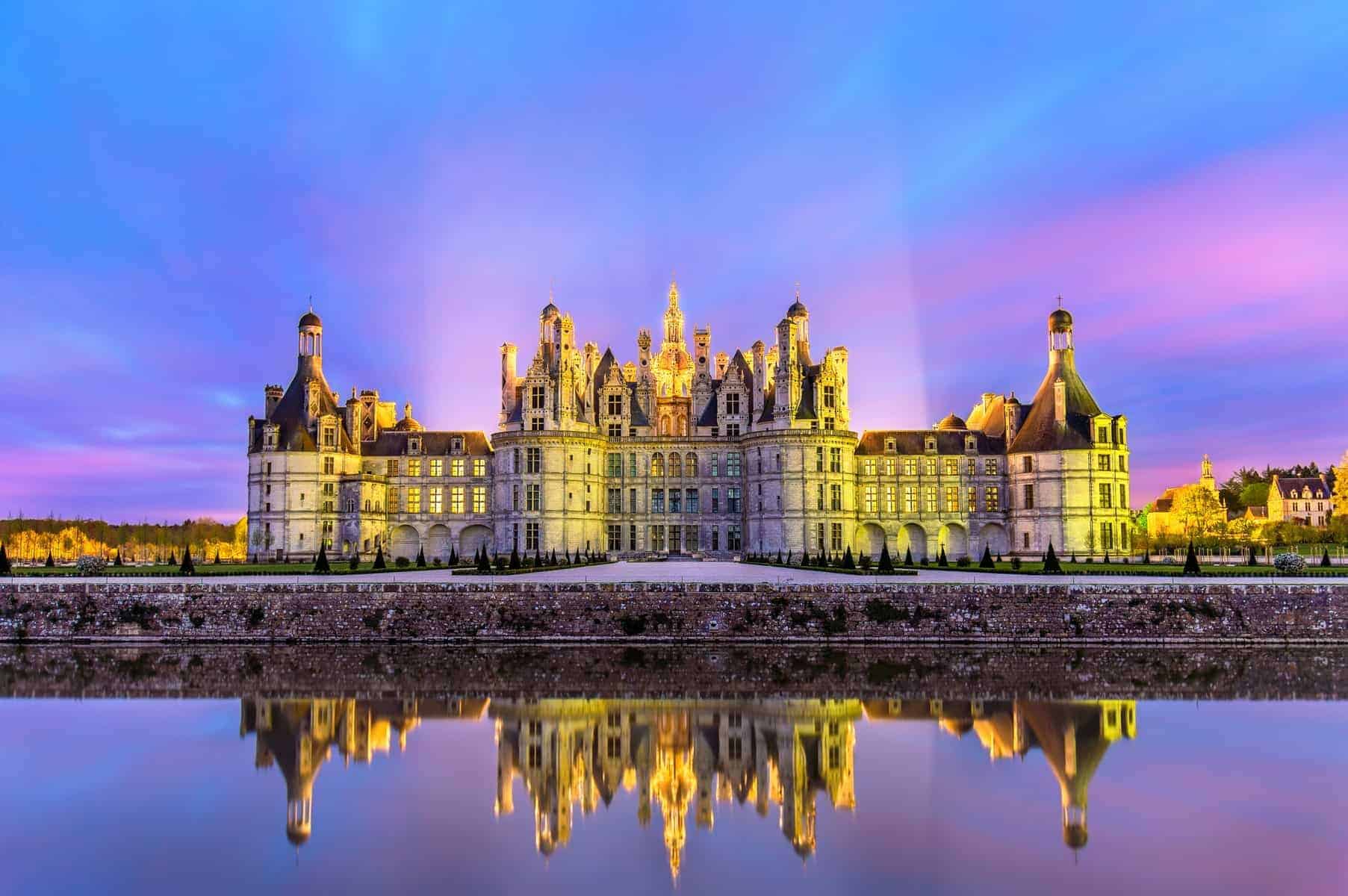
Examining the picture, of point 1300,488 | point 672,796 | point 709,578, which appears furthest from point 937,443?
point 1300,488

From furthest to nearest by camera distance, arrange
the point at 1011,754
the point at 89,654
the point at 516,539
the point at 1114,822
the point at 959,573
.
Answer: the point at 516,539, the point at 959,573, the point at 89,654, the point at 1011,754, the point at 1114,822

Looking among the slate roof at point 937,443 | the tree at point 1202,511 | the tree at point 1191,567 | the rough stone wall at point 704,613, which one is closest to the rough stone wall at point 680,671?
the rough stone wall at point 704,613

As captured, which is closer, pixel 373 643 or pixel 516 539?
pixel 373 643

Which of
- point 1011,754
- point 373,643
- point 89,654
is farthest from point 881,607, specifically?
point 89,654

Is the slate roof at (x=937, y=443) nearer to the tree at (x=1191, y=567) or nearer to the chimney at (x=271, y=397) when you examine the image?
the tree at (x=1191, y=567)

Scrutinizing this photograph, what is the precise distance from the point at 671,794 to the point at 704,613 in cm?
1661

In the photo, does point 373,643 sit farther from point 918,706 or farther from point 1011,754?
point 1011,754

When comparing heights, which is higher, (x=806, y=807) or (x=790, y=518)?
(x=790, y=518)

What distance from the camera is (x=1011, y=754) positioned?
21578 mm

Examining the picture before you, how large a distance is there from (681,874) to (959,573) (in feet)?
108

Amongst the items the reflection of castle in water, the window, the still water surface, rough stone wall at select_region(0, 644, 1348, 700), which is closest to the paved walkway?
rough stone wall at select_region(0, 644, 1348, 700)

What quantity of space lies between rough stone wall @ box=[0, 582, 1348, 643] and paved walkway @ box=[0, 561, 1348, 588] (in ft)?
4.35

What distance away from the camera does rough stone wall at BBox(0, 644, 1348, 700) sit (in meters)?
27.5

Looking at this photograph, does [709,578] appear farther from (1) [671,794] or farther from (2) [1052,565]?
(1) [671,794]
